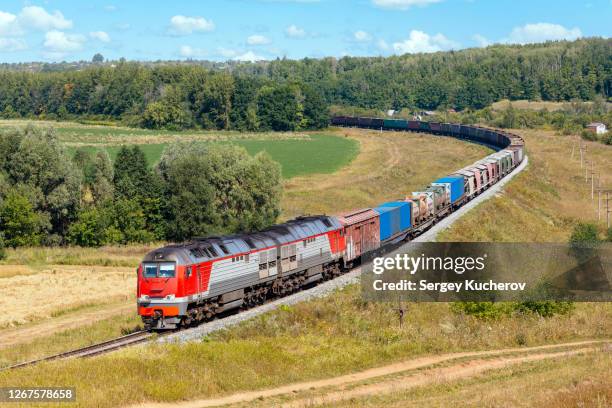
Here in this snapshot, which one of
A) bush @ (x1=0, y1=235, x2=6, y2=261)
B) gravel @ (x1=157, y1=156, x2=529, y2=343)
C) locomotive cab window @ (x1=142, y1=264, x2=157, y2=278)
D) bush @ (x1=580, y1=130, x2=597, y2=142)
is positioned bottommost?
bush @ (x1=0, y1=235, x2=6, y2=261)

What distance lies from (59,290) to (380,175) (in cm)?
7470

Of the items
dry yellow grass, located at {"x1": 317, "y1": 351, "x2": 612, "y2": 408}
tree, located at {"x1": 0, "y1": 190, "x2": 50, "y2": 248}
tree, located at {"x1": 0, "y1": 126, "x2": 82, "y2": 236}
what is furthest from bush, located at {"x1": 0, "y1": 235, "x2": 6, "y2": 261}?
dry yellow grass, located at {"x1": 317, "y1": 351, "x2": 612, "y2": 408}

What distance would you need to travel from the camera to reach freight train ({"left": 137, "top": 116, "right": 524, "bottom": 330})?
1373 inches

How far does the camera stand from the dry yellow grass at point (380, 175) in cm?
10031

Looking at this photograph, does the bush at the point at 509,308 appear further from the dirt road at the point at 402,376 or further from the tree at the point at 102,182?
the tree at the point at 102,182

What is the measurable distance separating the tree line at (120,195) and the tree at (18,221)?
0.31ft

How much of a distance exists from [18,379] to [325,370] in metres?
10.6

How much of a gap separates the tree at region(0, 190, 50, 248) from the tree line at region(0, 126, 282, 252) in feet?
0.31

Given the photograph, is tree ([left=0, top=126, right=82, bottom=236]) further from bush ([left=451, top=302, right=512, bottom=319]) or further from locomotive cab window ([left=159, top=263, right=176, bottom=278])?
bush ([left=451, top=302, right=512, bottom=319])

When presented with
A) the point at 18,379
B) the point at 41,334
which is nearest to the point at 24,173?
the point at 41,334

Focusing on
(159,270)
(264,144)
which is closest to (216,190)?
(159,270)

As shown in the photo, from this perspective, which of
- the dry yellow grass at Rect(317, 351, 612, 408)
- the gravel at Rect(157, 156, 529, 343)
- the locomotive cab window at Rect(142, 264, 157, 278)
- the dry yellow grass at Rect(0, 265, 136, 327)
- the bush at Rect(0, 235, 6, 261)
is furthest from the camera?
the bush at Rect(0, 235, 6, 261)

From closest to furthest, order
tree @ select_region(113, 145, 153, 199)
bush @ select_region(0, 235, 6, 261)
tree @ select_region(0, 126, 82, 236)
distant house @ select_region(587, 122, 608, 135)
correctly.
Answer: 1. bush @ select_region(0, 235, 6, 261)
2. tree @ select_region(0, 126, 82, 236)
3. tree @ select_region(113, 145, 153, 199)
4. distant house @ select_region(587, 122, 608, 135)

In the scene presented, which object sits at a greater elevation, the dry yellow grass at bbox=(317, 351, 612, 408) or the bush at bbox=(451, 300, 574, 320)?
the dry yellow grass at bbox=(317, 351, 612, 408)
